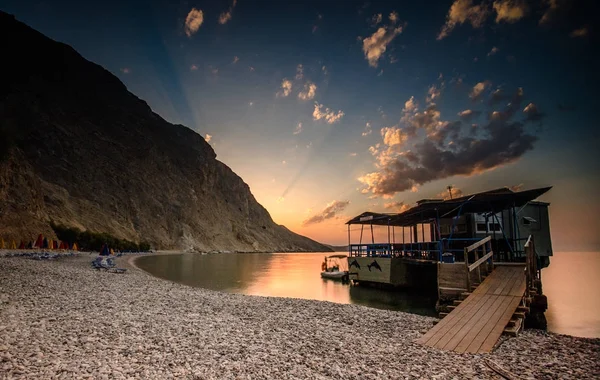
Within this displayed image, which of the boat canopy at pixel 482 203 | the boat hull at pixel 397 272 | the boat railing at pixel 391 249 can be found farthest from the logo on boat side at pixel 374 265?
the boat canopy at pixel 482 203

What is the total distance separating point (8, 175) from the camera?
173 feet

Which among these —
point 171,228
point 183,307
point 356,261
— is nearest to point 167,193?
point 171,228

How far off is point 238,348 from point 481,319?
724 cm

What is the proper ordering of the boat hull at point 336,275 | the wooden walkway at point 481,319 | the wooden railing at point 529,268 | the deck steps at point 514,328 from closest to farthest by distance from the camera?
the wooden walkway at point 481,319 < the deck steps at point 514,328 < the wooden railing at point 529,268 < the boat hull at point 336,275

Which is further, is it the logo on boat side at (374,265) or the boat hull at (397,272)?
the logo on boat side at (374,265)

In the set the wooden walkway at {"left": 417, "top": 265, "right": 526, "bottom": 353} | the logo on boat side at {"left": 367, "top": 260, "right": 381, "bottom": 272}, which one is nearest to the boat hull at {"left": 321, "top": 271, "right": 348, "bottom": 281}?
the logo on boat side at {"left": 367, "top": 260, "right": 381, "bottom": 272}

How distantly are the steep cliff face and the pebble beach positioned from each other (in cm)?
5163

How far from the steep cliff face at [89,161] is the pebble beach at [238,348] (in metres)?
51.6

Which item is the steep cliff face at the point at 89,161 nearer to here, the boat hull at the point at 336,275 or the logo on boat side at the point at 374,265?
the boat hull at the point at 336,275

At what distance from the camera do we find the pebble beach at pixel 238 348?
5.85 m

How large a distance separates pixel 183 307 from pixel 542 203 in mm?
31396

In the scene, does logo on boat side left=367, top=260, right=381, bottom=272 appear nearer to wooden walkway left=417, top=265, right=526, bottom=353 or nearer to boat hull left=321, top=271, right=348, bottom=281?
boat hull left=321, top=271, right=348, bottom=281

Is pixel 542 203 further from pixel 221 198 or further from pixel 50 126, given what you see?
pixel 221 198

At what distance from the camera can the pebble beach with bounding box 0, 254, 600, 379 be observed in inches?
230
